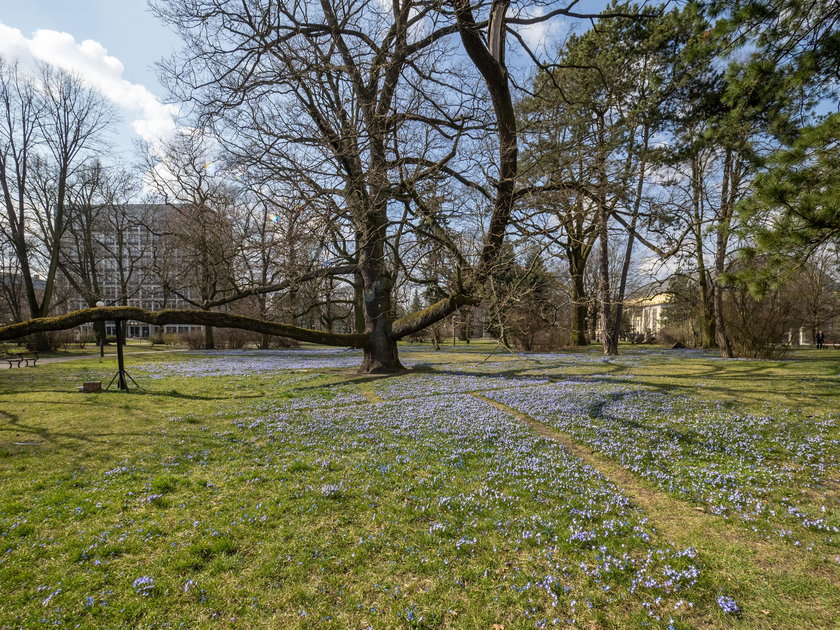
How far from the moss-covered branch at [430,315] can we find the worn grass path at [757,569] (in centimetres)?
620

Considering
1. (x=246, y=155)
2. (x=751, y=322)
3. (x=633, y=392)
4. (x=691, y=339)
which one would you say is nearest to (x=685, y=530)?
(x=633, y=392)

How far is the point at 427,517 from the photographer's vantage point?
395 cm

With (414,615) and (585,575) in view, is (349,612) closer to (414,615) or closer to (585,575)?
(414,615)

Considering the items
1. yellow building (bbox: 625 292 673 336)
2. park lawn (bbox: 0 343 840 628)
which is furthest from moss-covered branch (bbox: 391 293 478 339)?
yellow building (bbox: 625 292 673 336)

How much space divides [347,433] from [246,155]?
615 cm

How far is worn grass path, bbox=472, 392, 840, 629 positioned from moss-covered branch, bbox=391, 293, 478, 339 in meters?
6.20

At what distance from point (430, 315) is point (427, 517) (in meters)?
8.52

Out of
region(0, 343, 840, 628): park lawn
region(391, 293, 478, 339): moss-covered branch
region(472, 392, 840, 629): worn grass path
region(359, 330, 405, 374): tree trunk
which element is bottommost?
region(472, 392, 840, 629): worn grass path

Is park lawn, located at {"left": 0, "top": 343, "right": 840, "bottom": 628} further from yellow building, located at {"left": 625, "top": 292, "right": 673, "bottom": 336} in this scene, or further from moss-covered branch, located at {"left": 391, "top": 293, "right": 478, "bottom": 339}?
moss-covered branch, located at {"left": 391, "top": 293, "right": 478, "bottom": 339}

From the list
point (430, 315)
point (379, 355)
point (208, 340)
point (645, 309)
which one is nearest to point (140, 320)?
point (379, 355)

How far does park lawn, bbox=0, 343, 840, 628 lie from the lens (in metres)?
2.74

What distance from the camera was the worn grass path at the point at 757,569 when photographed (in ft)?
8.51

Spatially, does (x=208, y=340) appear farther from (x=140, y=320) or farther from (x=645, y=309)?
(x=645, y=309)

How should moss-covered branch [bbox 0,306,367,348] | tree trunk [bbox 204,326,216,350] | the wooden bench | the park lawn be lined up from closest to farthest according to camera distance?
the park lawn
moss-covered branch [bbox 0,306,367,348]
the wooden bench
tree trunk [bbox 204,326,216,350]
